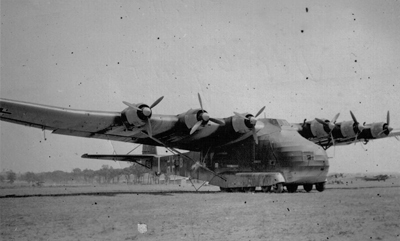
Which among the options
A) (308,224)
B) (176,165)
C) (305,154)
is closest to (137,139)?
(176,165)

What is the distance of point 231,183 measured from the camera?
21.4 m

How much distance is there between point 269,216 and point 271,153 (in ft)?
34.7

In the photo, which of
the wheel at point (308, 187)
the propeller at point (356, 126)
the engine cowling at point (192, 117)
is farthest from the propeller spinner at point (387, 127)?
the engine cowling at point (192, 117)

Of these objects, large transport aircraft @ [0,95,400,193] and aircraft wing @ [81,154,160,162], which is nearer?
large transport aircraft @ [0,95,400,193]

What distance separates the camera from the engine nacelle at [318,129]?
2282 centimetres

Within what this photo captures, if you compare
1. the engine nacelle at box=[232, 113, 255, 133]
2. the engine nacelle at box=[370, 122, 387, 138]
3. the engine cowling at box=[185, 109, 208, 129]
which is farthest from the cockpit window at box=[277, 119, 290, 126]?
the engine nacelle at box=[370, 122, 387, 138]

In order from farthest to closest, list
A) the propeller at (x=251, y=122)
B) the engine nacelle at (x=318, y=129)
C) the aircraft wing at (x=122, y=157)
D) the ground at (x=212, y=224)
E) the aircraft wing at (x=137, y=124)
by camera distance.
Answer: the aircraft wing at (x=122, y=157)
the engine nacelle at (x=318, y=129)
the propeller at (x=251, y=122)
the aircraft wing at (x=137, y=124)
the ground at (x=212, y=224)

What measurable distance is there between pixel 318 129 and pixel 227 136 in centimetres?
612

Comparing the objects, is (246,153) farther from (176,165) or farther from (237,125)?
(176,165)

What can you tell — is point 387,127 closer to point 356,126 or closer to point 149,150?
point 356,126

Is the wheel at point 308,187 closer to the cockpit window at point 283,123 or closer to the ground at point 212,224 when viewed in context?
the cockpit window at point 283,123

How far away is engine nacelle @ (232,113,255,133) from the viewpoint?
19391 mm

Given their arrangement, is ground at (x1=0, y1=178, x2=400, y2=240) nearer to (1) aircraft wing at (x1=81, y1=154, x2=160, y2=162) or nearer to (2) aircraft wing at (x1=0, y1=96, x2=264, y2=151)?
(2) aircraft wing at (x1=0, y1=96, x2=264, y2=151)

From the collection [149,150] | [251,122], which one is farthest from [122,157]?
[251,122]
